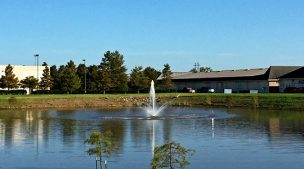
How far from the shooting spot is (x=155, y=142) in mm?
32312

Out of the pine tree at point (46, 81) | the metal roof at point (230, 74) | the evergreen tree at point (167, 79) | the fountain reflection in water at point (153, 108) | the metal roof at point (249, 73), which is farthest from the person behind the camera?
the evergreen tree at point (167, 79)

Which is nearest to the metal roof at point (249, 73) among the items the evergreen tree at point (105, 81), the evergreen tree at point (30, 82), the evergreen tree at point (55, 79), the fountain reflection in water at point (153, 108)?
the evergreen tree at point (105, 81)

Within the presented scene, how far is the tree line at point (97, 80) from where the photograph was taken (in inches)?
4028

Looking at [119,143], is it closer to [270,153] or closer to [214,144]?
[214,144]

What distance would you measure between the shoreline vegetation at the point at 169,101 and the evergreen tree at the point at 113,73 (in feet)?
55.5

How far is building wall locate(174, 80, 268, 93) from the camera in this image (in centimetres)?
9861

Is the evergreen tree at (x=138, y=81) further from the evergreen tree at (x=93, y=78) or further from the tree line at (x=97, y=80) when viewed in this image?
the evergreen tree at (x=93, y=78)

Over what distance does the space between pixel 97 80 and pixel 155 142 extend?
73.1 meters

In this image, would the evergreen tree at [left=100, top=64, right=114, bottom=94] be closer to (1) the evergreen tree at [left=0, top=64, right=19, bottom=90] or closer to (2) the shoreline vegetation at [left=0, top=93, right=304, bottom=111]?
(1) the evergreen tree at [left=0, top=64, right=19, bottom=90]

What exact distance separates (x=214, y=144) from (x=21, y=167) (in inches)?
481

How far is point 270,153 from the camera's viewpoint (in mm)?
27781

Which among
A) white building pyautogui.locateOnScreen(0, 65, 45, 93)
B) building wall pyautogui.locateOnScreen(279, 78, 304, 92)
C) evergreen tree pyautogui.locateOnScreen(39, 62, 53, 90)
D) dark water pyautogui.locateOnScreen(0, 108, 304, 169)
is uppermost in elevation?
white building pyautogui.locateOnScreen(0, 65, 45, 93)

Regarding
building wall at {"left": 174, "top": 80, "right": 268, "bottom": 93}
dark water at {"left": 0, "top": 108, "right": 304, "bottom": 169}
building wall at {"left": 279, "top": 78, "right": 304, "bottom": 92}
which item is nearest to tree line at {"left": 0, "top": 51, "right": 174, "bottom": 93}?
building wall at {"left": 174, "top": 80, "right": 268, "bottom": 93}

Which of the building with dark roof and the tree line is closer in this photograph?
the building with dark roof
